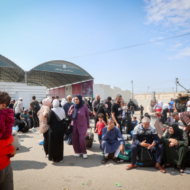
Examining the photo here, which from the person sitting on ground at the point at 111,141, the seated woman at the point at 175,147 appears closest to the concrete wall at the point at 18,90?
the person sitting on ground at the point at 111,141

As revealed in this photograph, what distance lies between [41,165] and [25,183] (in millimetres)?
808

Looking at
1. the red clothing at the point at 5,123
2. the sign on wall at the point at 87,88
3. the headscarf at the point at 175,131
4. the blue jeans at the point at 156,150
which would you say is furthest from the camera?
the sign on wall at the point at 87,88

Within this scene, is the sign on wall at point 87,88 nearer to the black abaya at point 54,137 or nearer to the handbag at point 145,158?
the black abaya at point 54,137

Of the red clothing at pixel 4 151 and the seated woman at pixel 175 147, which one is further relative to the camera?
the seated woman at pixel 175 147

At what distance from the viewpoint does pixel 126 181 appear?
2.99 m

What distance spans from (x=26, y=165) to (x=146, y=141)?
3.11 meters

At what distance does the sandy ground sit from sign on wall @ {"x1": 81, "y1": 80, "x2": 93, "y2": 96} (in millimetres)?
20315

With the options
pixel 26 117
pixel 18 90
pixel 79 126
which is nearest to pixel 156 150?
pixel 79 126

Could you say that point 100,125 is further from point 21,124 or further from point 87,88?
point 87,88

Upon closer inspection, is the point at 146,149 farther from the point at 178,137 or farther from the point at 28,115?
the point at 28,115

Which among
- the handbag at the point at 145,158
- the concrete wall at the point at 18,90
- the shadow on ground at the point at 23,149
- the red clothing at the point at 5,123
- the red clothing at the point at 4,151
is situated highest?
the concrete wall at the point at 18,90

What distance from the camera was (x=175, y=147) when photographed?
139 inches

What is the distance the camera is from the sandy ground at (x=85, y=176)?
2.84 metres

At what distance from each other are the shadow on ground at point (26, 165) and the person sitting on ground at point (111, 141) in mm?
1615
